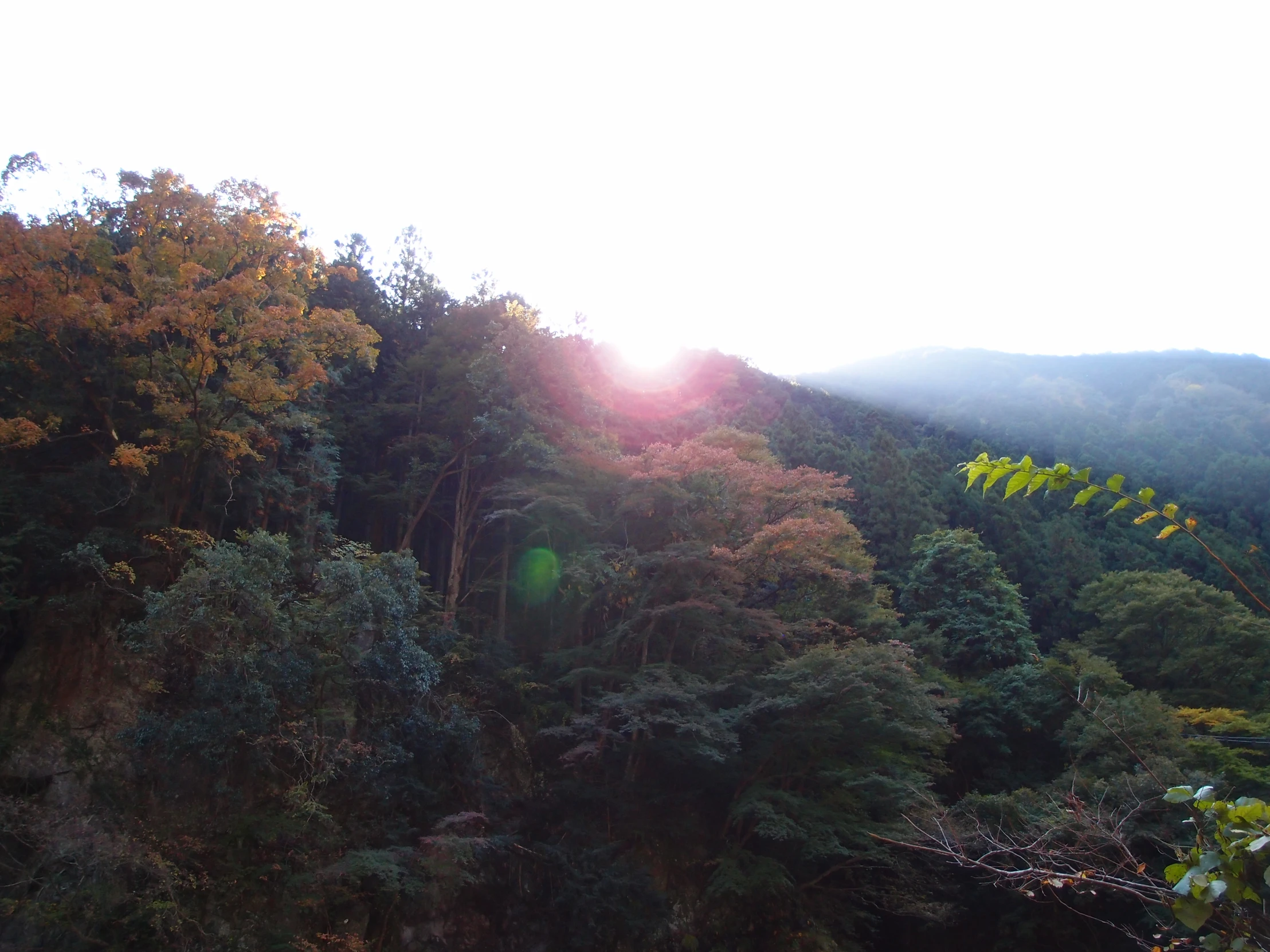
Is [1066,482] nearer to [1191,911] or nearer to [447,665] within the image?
[1191,911]

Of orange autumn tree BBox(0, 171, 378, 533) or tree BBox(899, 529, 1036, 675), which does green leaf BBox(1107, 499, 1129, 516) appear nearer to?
orange autumn tree BBox(0, 171, 378, 533)

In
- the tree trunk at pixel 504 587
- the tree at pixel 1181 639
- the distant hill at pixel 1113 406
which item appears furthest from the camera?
the distant hill at pixel 1113 406

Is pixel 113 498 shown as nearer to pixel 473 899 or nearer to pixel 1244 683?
pixel 473 899

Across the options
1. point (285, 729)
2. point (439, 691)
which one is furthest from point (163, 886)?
point (439, 691)

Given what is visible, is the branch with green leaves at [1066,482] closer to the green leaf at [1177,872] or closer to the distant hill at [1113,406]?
the green leaf at [1177,872]

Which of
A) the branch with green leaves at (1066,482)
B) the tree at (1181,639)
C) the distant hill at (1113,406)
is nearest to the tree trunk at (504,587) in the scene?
the branch with green leaves at (1066,482)

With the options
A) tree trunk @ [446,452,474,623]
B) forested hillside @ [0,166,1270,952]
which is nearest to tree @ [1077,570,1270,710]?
forested hillside @ [0,166,1270,952]

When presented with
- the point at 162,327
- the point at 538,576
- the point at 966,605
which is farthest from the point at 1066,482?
the point at 966,605
